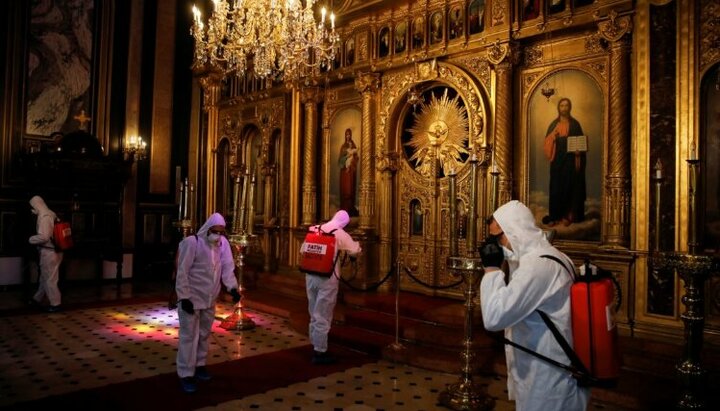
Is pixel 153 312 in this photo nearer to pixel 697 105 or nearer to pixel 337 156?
pixel 337 156

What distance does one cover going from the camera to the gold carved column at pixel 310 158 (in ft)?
→ 36.0

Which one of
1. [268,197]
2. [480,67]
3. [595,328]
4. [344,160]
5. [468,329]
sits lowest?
[468,329]

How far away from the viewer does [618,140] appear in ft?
22.0

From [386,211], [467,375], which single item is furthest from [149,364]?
[386,211]

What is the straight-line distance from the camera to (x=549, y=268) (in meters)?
2.84

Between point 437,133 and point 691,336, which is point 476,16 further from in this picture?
point 691,336

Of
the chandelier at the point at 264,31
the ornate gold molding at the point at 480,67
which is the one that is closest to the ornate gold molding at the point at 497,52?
the ornate gold molding at the point at 480,67

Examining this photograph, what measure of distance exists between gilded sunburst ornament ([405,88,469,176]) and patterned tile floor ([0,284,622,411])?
382cm

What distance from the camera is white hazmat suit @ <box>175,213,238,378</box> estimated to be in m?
5.26

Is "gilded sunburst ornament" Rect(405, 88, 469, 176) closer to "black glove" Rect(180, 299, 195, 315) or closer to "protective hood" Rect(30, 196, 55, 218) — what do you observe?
"black glove" Rect(180, 299, 195, 315)

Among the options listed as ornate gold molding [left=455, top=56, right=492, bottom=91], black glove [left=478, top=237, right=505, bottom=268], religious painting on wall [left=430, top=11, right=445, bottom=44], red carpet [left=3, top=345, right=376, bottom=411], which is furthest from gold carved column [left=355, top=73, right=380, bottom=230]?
black glove [left=478, top=237, right=505, bottom=268]

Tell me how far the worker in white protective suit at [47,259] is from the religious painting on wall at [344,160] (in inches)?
209

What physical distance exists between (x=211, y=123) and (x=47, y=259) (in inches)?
232

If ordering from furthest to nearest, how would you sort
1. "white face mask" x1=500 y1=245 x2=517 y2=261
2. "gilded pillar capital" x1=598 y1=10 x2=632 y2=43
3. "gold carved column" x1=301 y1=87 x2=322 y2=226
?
"gold carved column" x1=301 y1=87 x2=322 y2=226
"gilded pillar capital" x1=598 y1=10 x2=632 y2=43
"white face mask" x1=500 y1=245 x2=517 y2=261
